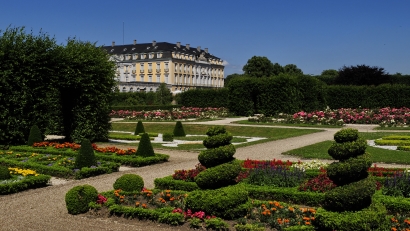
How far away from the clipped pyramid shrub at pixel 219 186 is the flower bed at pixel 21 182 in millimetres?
4981

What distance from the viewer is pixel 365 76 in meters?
49.2

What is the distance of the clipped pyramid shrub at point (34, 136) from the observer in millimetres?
17359

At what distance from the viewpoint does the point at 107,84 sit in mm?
20438

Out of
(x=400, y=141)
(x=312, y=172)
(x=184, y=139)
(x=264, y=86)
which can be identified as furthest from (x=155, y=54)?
(x=312, y=172)

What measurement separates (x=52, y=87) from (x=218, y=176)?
44.0ft

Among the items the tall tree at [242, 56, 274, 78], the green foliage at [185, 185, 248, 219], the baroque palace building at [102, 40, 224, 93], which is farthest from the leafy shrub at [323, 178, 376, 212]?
the baroque palace building at [102, 40, 224, 93]

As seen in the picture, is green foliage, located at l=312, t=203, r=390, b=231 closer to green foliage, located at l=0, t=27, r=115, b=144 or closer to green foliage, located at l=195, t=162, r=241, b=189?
green foliage, located at l=195, t=162, r=241, b=189

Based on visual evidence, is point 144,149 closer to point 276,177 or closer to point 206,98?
point 276,177

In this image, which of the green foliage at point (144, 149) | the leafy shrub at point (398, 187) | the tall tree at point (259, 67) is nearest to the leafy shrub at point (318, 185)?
the leafy shrub at point (398, 187)

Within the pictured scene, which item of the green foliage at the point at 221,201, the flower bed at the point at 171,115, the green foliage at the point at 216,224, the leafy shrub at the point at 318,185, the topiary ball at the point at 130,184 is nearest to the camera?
the green foliage at the point at 216,224

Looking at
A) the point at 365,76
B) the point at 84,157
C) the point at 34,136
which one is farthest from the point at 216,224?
the point at 365,76

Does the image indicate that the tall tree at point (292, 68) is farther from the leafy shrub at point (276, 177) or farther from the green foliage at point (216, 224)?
the green foliage at point (216, 224)

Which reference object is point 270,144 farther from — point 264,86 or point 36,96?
point 264,86

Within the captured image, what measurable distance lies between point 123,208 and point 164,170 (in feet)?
16.9
